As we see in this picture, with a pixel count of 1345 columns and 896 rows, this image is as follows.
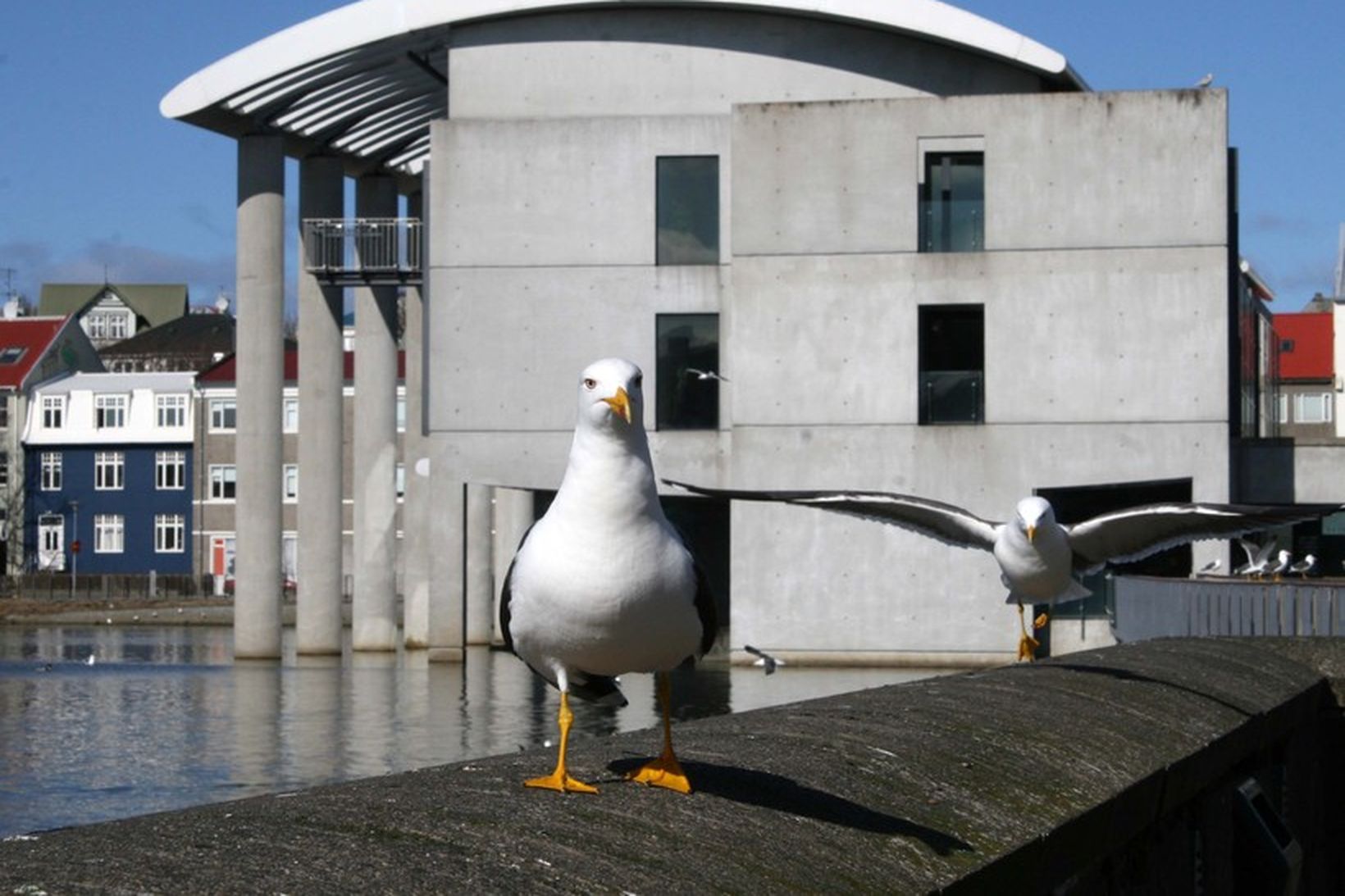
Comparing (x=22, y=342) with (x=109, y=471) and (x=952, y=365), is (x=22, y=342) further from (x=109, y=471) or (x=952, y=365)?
(x=952, y=365)

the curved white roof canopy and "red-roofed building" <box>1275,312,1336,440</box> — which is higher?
the curved white roof canopy

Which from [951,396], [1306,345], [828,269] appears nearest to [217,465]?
[1306,345]

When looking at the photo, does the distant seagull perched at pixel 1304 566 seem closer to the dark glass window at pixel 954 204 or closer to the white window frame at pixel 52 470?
the dark glass window at pixel 954 204

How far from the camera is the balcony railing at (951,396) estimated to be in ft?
122

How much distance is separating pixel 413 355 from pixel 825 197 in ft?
55.0

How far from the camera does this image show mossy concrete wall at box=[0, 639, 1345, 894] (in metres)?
4.05

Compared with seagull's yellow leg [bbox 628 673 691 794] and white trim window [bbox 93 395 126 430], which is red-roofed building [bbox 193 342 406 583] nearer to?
white trim window [bbox 93 395 126 430]

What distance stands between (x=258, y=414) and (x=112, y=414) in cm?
5630

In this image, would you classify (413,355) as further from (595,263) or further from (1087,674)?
(1087,674)

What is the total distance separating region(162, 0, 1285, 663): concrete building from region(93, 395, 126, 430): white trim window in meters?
60.5

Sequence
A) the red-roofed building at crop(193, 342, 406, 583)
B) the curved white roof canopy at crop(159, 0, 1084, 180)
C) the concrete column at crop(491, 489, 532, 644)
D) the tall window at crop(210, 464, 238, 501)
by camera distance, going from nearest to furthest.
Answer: the curved white roof canopy at crop(159, 0, 1084, 180)
the concrete column at crop(491, 489, 532, 644)
the red-roofed building at crop(193, 342, 406, 583)
the tall window at crop(210, 464, 238, 501)

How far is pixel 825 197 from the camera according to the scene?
122ft

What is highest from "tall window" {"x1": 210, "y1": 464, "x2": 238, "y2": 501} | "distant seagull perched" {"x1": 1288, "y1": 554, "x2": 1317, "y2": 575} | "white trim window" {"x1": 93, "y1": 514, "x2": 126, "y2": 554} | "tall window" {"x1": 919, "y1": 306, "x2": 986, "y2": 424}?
"tall window" {"x1": 919, "y1": 306, "x2": 986, "y2": 424}

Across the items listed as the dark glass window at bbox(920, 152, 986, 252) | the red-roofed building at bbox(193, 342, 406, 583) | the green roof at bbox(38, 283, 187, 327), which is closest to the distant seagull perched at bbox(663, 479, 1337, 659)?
the dark glass window at bbox(920, 152, 986, 252)
